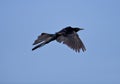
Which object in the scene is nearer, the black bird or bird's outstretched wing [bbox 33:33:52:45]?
the black bird

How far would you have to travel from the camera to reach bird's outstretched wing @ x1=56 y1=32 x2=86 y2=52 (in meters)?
14.2

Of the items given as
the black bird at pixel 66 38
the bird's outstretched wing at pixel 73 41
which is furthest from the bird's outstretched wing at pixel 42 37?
the bird's outstretched wing at pixel 73 41

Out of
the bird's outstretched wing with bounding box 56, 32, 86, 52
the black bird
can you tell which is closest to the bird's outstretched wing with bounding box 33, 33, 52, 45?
the black bird

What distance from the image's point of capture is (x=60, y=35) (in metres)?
14.8

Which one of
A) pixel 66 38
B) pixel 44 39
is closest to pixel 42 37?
pixel 44 39

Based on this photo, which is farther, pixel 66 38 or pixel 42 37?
pixel 42 37

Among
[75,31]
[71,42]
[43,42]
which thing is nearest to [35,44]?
[43,42]

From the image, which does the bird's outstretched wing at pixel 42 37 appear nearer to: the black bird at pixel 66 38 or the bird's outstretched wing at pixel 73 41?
the black bird at pixel 66 38

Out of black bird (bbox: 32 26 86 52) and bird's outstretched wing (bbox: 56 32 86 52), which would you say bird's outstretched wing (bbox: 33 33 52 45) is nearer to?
black bird (bbox: 32 26 86 52)

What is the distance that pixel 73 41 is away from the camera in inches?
584

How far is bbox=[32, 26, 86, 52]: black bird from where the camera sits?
14230 millimetres

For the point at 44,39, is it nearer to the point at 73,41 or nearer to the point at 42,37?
the point at 42,37

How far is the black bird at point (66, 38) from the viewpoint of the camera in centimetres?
1423

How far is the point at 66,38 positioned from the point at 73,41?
1.05 ft
